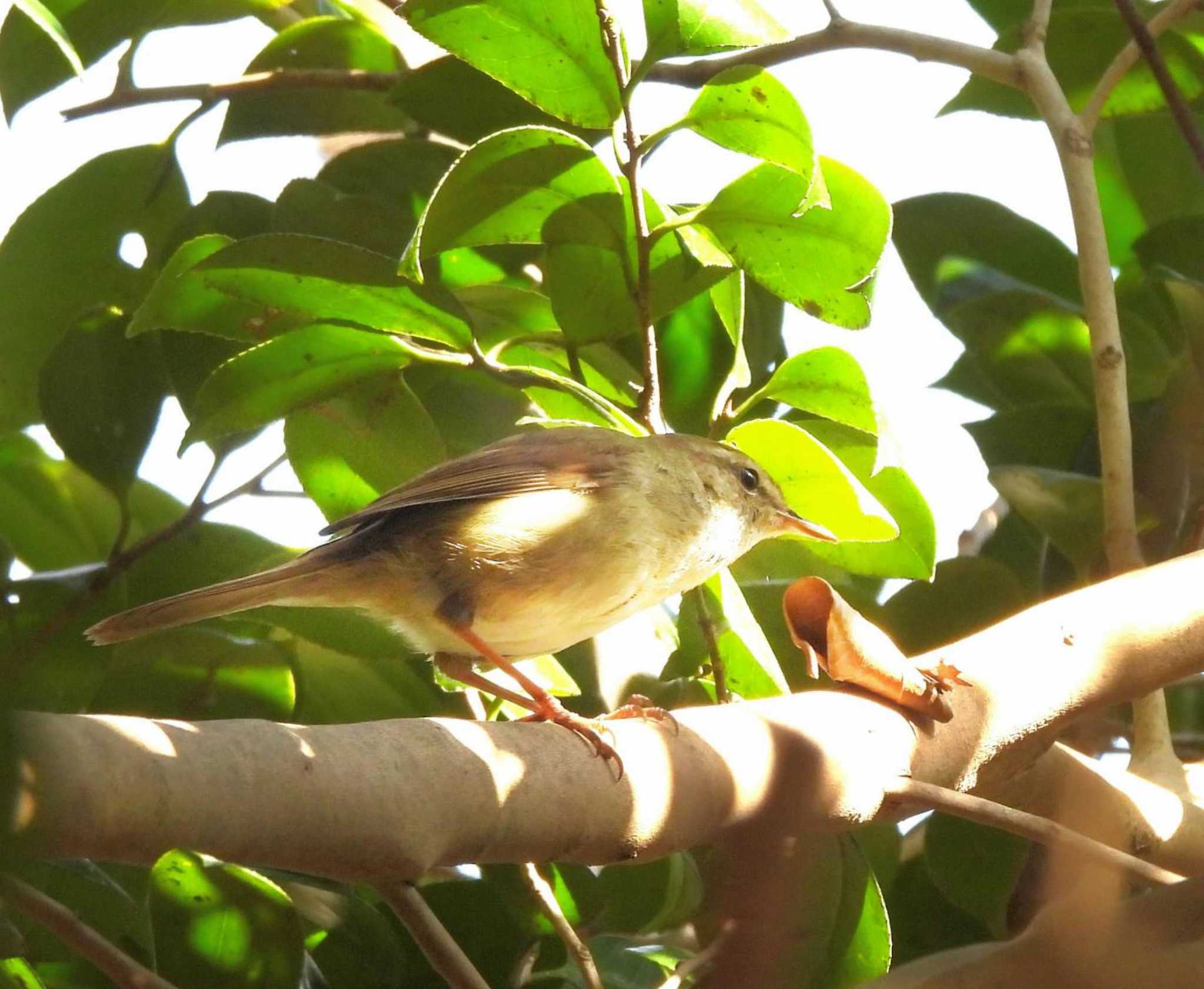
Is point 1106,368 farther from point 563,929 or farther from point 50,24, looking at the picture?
point 50,24

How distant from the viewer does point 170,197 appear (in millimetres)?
3570

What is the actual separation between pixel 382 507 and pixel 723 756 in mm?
1180

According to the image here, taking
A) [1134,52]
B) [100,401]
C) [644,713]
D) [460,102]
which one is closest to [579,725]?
[644,713]

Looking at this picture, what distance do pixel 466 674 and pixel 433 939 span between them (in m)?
1.22

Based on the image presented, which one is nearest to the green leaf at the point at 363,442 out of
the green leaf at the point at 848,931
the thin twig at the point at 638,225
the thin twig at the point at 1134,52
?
the thin twig at the point at 638,225

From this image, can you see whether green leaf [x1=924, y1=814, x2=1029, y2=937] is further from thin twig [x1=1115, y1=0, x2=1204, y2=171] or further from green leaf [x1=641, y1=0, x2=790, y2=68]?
green leaf [x1=641, y1=0, x2=790, y2=68]

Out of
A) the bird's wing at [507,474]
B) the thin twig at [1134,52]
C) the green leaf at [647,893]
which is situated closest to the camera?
the green leaf at [647,893]

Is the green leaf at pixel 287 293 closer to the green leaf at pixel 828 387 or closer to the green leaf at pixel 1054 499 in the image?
the green leaf at pixel 828 387

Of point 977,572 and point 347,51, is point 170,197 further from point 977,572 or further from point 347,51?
point 977,572

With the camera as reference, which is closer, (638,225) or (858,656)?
Result: (858,656)

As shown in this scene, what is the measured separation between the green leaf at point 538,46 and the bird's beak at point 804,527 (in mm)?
954

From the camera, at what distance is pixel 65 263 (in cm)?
331

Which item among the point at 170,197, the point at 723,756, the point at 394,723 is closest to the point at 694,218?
the point at 723,756

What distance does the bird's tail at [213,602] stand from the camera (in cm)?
258
